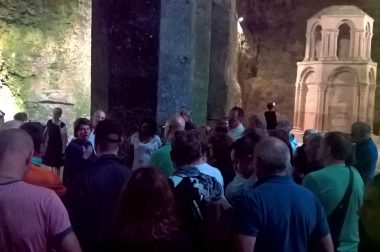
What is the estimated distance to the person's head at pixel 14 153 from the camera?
247 centimetres

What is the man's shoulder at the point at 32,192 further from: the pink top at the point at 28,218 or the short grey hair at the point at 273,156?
the short grey hair at the point at 273,156

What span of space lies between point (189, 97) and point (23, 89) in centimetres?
1153

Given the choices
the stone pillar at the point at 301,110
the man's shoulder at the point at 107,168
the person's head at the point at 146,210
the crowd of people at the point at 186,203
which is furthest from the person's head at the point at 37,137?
the stone pillar at the point at 301,110

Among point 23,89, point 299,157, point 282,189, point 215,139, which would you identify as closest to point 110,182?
point 282,189

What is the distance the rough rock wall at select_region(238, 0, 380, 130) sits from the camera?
981 inches

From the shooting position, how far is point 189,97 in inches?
237

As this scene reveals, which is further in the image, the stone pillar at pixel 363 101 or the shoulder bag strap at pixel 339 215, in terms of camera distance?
the stone pillar at pixel 363 101

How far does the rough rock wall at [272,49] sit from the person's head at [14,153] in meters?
22.5

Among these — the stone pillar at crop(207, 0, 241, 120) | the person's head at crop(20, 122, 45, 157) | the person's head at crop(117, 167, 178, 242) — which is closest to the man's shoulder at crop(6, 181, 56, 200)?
the person's head at crop(117, 167, 178, 242)

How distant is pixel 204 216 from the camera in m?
2.84

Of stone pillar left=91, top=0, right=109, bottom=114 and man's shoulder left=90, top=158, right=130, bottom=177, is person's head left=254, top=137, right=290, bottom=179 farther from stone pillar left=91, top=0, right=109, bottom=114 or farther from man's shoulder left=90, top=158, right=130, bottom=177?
stone pillar left=91, top=0, right=109, bottom=114

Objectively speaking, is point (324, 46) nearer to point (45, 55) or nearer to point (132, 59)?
point (45, 55)

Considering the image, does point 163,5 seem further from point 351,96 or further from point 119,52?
point 351,96

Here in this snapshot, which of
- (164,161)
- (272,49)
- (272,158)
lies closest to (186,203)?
(272,158)
